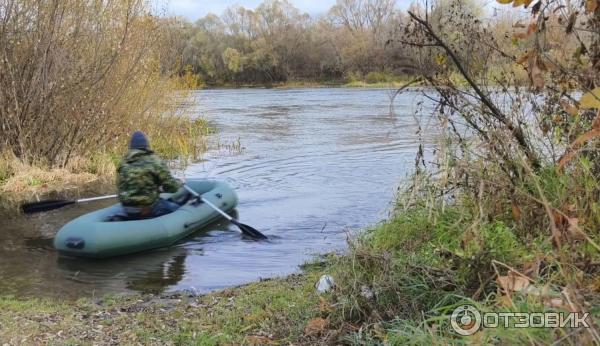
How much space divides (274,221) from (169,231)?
5.94 feet

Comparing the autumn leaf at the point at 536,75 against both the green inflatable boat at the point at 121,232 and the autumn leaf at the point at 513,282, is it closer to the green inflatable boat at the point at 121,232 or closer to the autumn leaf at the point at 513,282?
the autumn leaf at the point at 513,282

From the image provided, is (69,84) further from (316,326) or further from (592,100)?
(592,100)

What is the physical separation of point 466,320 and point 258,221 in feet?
19.8

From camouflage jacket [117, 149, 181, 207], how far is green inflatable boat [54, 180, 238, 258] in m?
0.31

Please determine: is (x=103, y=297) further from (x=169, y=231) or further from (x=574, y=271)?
(x=574, y=271)

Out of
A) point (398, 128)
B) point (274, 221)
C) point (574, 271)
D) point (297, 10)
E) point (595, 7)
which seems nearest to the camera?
point (595, 7)

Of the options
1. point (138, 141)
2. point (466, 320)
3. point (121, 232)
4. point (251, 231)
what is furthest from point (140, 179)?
point (466, 320)

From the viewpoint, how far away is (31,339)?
13.4ft

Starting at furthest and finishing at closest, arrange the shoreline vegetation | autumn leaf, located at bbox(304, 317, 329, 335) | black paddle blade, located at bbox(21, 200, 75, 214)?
black paddle blade, located at bbox(21, 200, 75, 214) < autumn leaf, located at bbox(304, 317, 329, 335) < the shoreline vegetation

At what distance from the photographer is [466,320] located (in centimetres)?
293

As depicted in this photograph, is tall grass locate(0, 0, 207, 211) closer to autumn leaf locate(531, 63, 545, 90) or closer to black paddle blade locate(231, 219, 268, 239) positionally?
black paddle blade locate(231, 219, 268, 239)

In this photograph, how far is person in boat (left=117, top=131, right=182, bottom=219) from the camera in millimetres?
7324

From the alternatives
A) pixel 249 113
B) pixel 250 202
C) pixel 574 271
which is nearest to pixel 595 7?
pixel 574 271

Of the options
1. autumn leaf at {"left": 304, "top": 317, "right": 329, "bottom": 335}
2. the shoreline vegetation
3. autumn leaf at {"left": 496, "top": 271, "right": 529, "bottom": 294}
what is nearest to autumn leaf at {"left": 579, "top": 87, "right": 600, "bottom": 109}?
the shoreline vegetation
